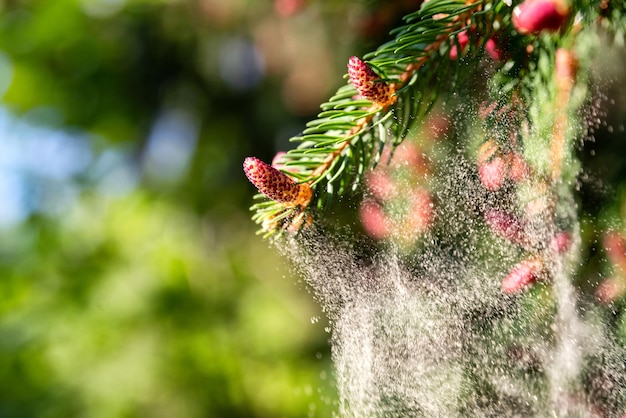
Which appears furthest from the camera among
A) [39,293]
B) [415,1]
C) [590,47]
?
[39,293]

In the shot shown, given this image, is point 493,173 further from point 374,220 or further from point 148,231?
point 148,231

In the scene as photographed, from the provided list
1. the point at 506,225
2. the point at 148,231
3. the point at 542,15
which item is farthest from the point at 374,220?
the point at 148,231

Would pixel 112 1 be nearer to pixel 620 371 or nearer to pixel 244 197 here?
pixel 244 197

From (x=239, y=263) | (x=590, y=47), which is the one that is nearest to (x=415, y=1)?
(x=590, y=47)

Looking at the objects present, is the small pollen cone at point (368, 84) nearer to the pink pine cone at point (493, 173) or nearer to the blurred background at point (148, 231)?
the pink pine cone at point (493, 173)

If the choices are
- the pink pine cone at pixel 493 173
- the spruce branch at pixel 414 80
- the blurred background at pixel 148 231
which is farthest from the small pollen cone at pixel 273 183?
the blurred background at pixel 148 231

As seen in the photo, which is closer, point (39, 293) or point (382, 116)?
point (382, 116)
